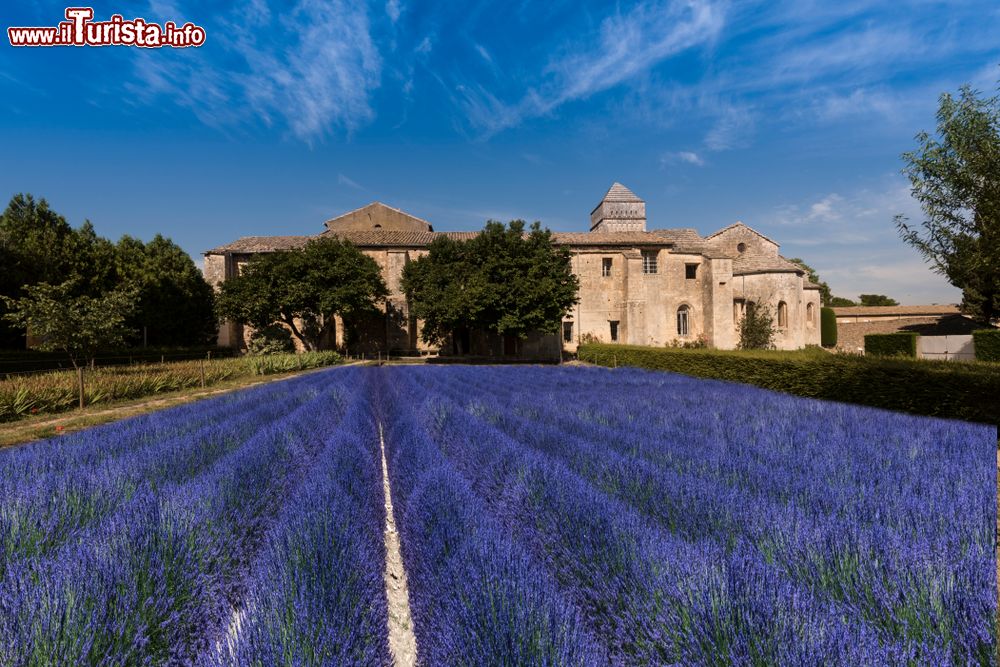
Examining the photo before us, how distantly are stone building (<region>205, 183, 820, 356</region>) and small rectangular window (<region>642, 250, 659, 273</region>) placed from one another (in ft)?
0.25

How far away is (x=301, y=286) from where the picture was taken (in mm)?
24484

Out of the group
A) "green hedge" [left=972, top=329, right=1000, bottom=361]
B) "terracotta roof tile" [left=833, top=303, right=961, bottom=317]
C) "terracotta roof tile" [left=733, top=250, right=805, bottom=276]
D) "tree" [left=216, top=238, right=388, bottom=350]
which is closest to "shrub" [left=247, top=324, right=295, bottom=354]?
"tree" [left=216, top=238, right=388, bottom=350]

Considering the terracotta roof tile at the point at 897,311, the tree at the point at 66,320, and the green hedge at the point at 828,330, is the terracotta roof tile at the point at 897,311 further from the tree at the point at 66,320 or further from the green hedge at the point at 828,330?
the tree at the point at 66,320

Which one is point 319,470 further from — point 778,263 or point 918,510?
point 778,263

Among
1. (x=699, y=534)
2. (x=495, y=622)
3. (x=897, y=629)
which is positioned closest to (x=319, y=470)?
(x=495, y=622)

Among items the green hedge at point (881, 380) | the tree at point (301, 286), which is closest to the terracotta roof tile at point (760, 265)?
the green hedge at point (881, 380)

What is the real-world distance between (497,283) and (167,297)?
2367cm

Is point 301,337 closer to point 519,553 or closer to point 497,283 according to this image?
point 497,283

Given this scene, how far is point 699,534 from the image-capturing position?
8.39 feet

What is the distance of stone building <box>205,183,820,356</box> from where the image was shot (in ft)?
98.9

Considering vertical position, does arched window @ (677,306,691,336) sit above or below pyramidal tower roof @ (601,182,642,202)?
below

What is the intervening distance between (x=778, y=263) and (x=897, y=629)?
37375 mm

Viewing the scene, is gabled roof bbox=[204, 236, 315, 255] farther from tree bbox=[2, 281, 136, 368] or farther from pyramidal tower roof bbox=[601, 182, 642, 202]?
pyramidal tower roof bbox=[601, 182, 642, 202]

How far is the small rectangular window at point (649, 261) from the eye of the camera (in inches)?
1248
